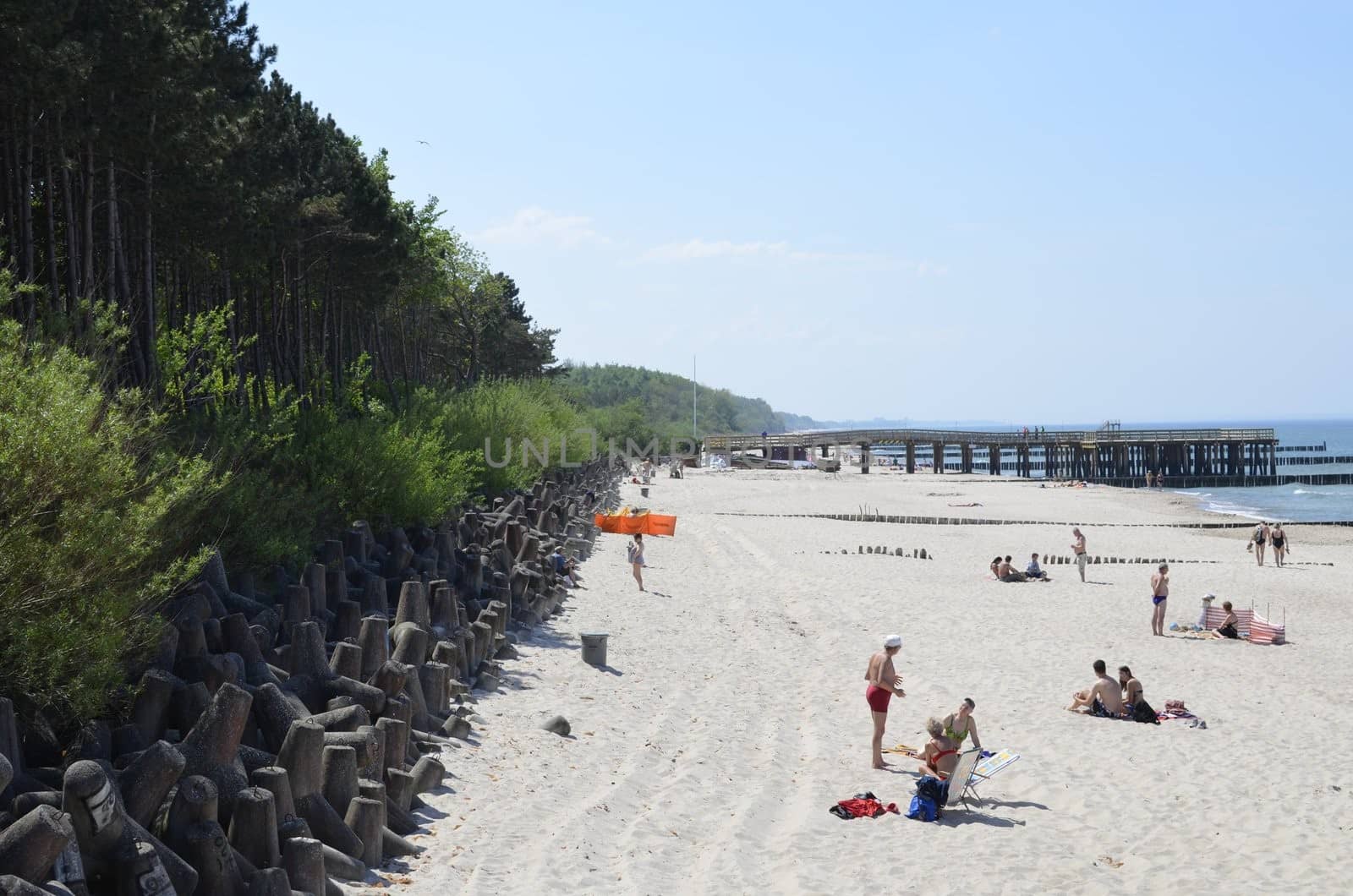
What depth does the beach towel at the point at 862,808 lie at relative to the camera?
10367 millimetres

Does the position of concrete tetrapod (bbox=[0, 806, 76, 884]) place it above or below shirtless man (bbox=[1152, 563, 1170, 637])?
above

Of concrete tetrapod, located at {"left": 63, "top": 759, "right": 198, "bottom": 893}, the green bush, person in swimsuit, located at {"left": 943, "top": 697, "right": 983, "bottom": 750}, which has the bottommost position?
person in swimsuit, located at {"left": 943, "top": 697, "right": 983, "bottom": 750}

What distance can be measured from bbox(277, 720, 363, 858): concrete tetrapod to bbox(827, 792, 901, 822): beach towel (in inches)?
173

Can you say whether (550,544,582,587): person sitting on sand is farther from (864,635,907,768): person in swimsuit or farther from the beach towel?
the beach towel

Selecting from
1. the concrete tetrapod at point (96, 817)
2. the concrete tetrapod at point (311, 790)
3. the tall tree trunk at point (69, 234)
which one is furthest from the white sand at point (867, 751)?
the tall tree trunk at point (69, 234)

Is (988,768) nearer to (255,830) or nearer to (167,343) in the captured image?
(255,830)

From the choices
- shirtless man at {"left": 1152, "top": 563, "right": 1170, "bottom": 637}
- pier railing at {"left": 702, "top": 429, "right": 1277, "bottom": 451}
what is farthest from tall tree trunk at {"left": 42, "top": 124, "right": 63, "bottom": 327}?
pier railing at {"left": 702, "top": 429, "right": 1277, "bottom": 451}

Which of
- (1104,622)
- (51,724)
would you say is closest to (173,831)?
(51,724)

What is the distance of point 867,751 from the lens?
41.7 feet

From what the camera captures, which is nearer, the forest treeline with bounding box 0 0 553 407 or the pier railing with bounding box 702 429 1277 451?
the forest treeline with bounding box 0 0 553 407

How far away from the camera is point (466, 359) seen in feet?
222

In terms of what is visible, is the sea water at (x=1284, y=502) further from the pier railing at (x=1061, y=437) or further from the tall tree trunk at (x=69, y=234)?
the tall tree trunk at (x=69, y=234)

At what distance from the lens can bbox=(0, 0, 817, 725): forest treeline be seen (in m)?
8.16

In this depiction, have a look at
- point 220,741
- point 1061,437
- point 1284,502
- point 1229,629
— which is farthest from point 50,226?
point 1061,437
